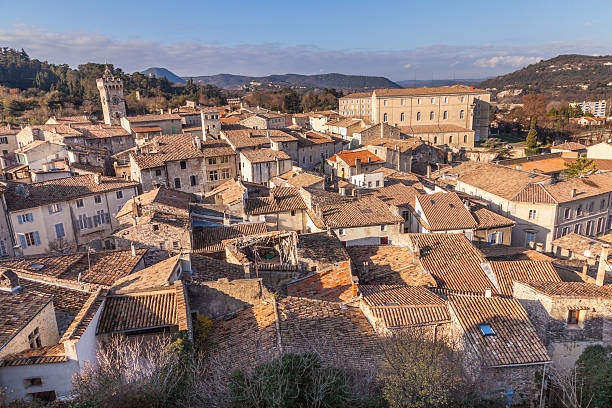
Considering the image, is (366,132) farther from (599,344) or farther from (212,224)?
(599,344)

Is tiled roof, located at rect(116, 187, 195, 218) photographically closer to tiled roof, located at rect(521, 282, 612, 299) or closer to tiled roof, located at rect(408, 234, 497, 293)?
tiled roof, located at rect(408, 234, 497, 293)

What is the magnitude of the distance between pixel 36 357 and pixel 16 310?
7.47ft

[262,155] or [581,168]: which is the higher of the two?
[262,155]

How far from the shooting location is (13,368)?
1077 cm

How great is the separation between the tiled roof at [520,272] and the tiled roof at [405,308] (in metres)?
5.36

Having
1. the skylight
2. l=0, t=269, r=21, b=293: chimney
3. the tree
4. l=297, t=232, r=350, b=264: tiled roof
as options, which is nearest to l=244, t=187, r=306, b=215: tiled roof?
l=297, t=232, r=350, b=264: tiled roof

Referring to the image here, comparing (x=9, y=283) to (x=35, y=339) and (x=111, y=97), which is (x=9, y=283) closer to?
(x=35, y=339)

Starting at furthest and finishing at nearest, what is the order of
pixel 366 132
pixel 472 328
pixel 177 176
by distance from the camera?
pixel 366 132 → pixel 177 176 → pixel 472 328

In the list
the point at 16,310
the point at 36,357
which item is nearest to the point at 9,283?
the point at 16,310

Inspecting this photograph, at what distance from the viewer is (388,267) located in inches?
877

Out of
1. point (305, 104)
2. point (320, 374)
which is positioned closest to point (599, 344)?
point (320, 374)

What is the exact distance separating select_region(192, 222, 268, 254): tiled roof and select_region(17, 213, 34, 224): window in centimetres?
1232

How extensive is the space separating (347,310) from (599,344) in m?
9.11

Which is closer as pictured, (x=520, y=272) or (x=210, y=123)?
(x=520, y=272)
